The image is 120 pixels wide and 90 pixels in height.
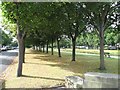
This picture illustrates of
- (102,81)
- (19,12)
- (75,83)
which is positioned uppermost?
(19,12)

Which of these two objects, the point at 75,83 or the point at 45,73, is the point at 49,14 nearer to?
the point at 45,73

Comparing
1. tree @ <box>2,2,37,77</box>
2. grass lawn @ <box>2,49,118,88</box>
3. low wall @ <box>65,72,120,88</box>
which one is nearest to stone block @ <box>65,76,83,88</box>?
low wall @ <box>65,72,120,88</box>

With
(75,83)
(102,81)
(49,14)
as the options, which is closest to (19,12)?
(49,14)

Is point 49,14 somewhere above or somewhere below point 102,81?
above

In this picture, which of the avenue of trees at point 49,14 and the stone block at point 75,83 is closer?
the stone block at point 75,83

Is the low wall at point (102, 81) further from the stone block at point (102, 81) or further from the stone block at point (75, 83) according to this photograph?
the stone block at point (75, 83)

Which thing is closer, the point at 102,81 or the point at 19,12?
the point at 102,81

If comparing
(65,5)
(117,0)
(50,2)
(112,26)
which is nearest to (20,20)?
(50,2)

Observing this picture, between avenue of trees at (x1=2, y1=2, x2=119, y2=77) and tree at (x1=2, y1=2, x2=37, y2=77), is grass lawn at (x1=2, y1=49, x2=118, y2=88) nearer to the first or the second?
avenue of trees at (x1=2, y1=2, x2=119, y2=77)

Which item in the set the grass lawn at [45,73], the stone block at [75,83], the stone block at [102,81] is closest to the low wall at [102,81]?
the stone block at [102,81]

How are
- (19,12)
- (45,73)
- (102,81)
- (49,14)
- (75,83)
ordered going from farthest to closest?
(45,73)
(49,14)
(19,12)
(75,83)
(102,81)

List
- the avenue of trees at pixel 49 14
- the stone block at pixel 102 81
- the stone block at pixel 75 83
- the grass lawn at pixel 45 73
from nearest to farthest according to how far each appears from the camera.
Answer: the stone block at pixel 102 81 < the stone block at pixel 75 83 < the grass lawn at pixel 45 73 < the avenue of trees at pixel 49 14

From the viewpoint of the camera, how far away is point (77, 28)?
84.6 ft

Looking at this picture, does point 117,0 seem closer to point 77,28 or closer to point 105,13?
point 105,13
